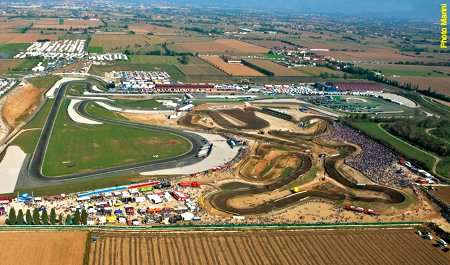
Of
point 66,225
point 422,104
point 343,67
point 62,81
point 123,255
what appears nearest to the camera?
point 123,255

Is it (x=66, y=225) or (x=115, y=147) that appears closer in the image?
(x=66, y=225)

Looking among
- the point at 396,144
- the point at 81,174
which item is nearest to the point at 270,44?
the point at 396,144

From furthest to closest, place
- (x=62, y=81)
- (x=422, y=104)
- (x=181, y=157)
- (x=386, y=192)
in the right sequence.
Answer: (x=62, y=81) < (x=422, y=104) < (x=181, y=157) < (x=386, y=192)

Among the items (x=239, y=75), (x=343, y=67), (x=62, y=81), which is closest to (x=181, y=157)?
(x=62, y=81)

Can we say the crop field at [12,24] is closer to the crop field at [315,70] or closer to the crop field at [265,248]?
the crop field at [315,70]

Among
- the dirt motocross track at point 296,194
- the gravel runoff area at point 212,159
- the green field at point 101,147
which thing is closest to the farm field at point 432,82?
the dirt motocross track at point 296,194

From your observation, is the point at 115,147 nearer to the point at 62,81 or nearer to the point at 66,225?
the point at 66,225

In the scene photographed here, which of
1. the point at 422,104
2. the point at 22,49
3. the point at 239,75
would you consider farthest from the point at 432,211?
the point at 22,49
